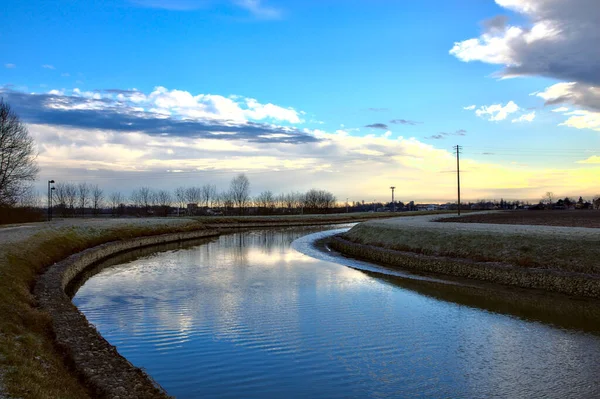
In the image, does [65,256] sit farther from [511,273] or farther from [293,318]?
[511,273]

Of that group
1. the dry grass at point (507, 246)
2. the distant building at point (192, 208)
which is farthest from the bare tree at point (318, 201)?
the dry grass at point (507, 246)

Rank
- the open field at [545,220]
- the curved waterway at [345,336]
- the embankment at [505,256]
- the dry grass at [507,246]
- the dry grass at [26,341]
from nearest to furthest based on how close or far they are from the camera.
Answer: the dry grass at [26,341], the curved waterway at [345,336], the embankment at [505,256], the dry grass at [507,246], the open field at [545,220]

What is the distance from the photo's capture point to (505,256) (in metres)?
22.8

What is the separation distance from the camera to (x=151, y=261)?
30.4 m

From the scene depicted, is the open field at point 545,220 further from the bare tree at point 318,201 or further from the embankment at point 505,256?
the bare tree at point 318,201

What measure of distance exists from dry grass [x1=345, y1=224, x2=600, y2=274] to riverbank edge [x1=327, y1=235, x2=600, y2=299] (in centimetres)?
67

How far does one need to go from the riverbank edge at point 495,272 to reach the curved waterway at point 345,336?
1.26 m

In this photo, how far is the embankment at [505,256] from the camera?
18.8 metres

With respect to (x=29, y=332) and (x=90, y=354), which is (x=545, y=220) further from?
(x=29, y=332)

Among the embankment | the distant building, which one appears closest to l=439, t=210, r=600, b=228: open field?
the embankment

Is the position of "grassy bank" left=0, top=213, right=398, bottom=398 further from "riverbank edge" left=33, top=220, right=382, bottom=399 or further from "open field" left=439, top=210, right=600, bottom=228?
"open field" left=439, top=210, right=600, bottom=228

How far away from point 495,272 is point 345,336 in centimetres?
1239

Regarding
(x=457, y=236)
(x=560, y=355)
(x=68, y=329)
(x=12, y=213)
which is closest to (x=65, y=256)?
(x=68, y=329)

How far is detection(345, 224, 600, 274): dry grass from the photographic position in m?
19.8
